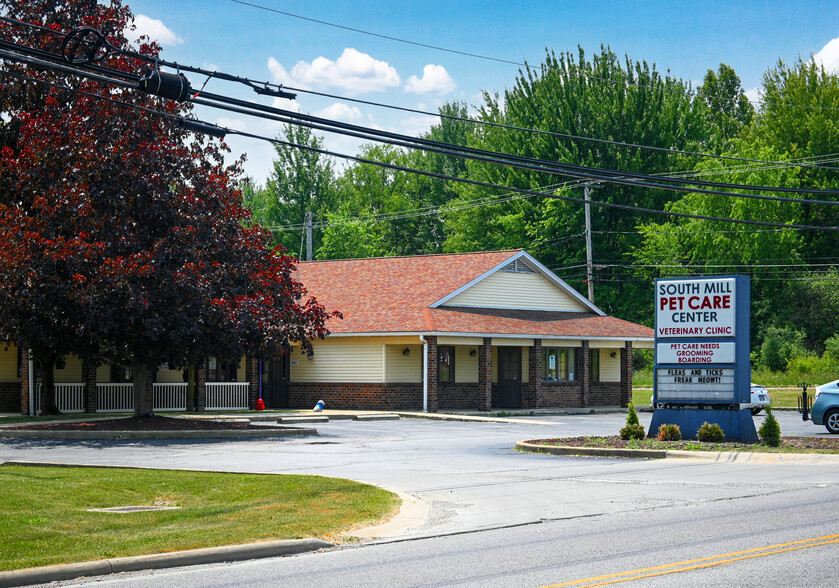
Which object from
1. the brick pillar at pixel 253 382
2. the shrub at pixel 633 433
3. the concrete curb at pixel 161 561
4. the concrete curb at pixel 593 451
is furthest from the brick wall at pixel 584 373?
the concrete curb at pixel 161 561

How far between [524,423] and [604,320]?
13789mm

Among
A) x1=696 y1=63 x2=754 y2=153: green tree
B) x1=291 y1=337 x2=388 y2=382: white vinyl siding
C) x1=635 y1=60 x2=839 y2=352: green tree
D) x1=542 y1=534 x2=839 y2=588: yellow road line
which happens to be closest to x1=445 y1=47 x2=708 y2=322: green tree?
x1=635 y1=60 x2=839 y2=352: green tree

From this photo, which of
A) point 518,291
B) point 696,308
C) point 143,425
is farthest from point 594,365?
point 143,425

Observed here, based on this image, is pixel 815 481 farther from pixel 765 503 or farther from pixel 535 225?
pixel 535 225

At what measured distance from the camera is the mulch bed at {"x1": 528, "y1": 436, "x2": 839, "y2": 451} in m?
22.4

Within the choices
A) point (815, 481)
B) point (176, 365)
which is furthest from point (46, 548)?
point (176, 365)

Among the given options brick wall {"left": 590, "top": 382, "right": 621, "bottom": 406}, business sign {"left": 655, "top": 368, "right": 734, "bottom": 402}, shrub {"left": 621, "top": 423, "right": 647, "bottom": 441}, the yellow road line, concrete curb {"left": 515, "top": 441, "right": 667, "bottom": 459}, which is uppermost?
business sign {"left": 655, "top": 368, "right": 734, "bottom": 402}

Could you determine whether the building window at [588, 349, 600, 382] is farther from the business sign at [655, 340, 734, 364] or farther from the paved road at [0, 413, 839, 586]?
the business sign at [655, 340, 734, 364]

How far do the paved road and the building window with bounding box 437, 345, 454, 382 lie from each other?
14.8 meters

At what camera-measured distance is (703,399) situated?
954 inches

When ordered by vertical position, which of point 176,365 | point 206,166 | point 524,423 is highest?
point 206,166

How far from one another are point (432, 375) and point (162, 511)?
2617 cm

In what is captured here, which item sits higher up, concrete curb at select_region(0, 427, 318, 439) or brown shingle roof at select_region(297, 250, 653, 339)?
brown shingle roof at select_region(297, 250, 653, 339)

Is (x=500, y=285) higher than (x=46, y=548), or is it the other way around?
(x=500, y=285)
